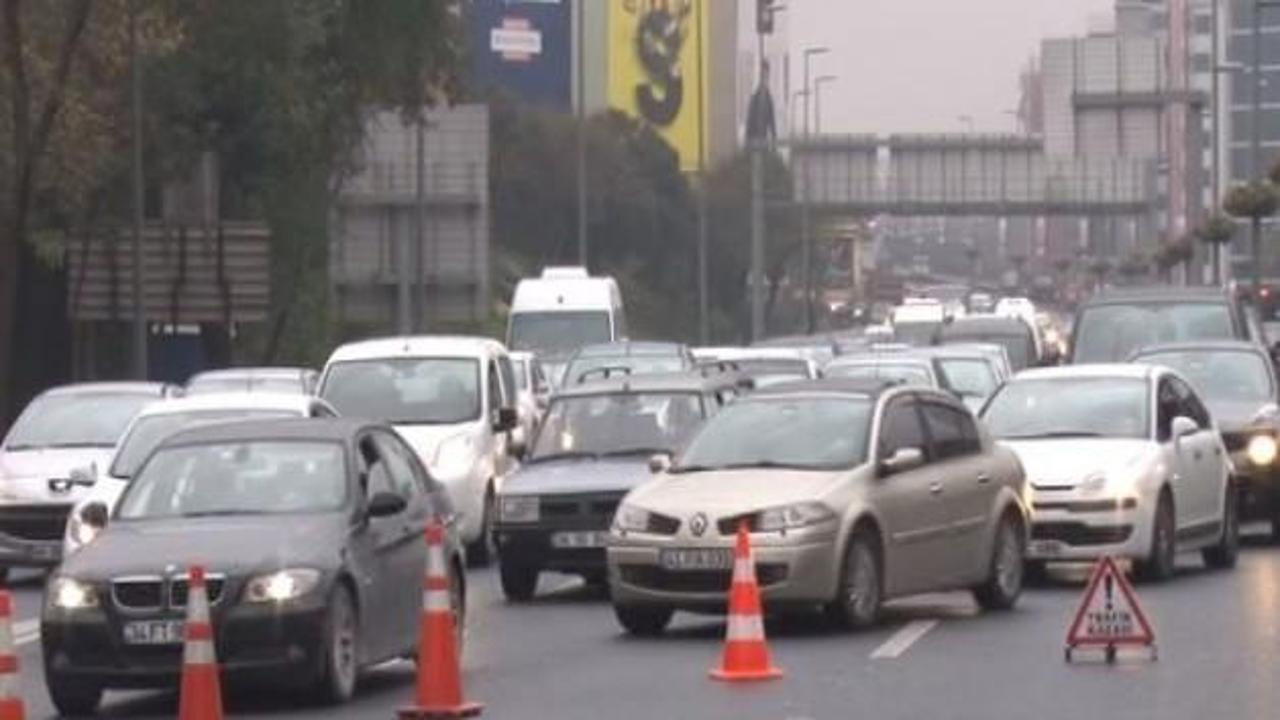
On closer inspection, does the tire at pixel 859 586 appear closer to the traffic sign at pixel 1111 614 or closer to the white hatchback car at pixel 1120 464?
the traffic sign at pixel 1111 614

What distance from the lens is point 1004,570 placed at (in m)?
23.4

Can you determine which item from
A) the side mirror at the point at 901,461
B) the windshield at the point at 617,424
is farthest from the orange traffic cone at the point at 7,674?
the windshield at the point at 617,424

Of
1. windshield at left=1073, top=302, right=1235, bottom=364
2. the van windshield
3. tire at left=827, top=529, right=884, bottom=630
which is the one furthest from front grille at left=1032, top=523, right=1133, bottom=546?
the van windshield

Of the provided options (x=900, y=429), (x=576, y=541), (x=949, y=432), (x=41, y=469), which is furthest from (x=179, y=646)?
(x=41, y=469)

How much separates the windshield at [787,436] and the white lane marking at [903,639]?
1148mm

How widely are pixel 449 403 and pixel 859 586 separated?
31.9 ft

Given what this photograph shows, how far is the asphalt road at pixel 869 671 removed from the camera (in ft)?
56.5

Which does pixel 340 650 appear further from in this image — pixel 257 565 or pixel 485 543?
pixel 485 543

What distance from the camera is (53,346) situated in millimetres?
64062

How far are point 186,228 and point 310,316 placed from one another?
472 inches

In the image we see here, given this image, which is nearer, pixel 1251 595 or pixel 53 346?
pixel 1251 595

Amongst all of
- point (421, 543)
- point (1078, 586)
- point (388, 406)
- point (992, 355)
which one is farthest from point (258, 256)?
point (421, 543)

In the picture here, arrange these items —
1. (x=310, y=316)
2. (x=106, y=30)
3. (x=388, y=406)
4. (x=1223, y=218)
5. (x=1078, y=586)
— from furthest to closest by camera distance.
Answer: (x=1223, y=218)
(x=310, y=316)
(x=106, y=30)
(x=388, y=406)
(x=1078, y=586)

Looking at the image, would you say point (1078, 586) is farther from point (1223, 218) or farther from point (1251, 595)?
point (1223, 218)
